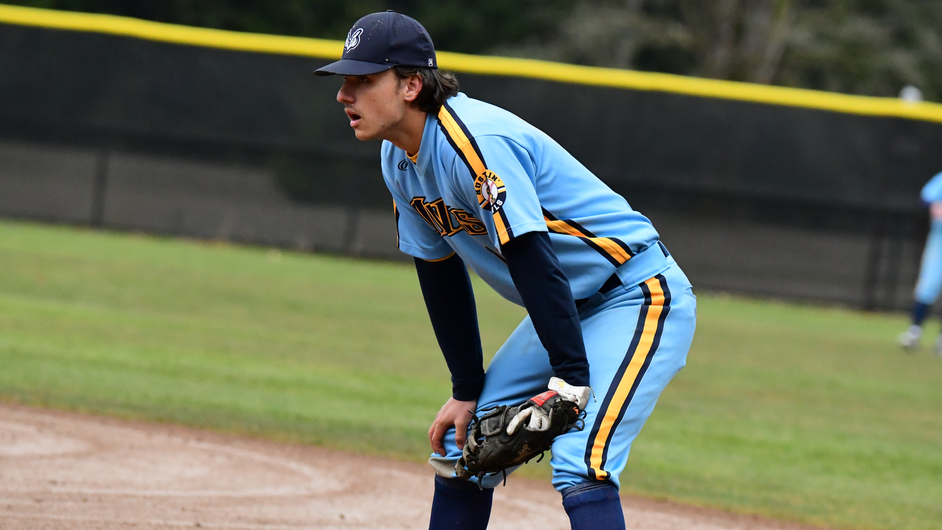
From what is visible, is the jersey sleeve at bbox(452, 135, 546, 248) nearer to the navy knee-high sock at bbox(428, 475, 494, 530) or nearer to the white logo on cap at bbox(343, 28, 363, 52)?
the white logo on cap at bbox(343, 28, 363, 52)

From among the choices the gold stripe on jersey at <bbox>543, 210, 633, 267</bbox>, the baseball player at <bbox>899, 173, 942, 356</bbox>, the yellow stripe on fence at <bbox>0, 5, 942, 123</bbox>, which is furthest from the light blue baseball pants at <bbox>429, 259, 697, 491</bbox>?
the yellow stripe on fence at <bbox>0, 5, 942, 123</bbox>

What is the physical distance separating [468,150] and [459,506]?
1129 millimetres

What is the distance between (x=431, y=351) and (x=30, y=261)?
4.83m

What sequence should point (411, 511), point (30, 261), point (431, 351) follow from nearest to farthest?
point (411, 511) → point (431, 351) → point (30, 261)

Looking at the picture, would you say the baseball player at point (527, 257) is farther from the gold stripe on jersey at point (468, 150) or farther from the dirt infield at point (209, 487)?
the dirt infield at point (209, 487)

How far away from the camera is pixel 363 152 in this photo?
48.2ft

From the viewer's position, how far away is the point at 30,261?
11.2 meters

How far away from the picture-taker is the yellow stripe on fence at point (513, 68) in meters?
14.4

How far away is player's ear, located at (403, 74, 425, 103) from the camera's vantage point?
286 cm

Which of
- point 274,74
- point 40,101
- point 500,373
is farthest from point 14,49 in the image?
point 500,373

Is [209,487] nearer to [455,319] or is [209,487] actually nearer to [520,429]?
[455,319]

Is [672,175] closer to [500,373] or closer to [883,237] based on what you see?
[883,237]

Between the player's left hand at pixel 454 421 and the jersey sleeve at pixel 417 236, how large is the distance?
0.44 m

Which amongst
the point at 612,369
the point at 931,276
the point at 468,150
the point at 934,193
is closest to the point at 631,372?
the point at 612,369
